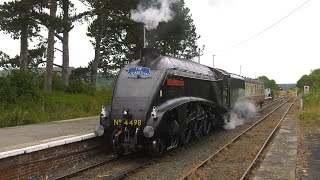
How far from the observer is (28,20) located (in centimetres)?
2047

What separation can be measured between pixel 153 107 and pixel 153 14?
5.14m

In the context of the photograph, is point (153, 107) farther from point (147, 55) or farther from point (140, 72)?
point (147, 55)

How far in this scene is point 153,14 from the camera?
550 inches

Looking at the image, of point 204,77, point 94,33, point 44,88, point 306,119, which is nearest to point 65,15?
point 44,88

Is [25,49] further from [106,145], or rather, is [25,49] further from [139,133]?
[139,133]

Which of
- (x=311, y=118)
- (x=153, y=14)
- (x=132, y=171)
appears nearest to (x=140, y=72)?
(x=132, y=171)

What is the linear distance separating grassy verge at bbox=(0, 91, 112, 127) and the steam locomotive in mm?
6637

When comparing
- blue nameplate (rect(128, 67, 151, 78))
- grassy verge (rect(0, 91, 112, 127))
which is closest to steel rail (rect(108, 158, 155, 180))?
blue nameplate (rect(128, 67, 151, 78))

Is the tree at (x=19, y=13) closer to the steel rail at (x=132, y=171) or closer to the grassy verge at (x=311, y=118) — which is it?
the steel rail at (x=132, y=171)

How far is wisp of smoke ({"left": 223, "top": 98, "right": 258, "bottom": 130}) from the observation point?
763 inches

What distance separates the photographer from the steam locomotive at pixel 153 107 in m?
9.94

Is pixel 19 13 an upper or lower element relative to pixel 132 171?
upper

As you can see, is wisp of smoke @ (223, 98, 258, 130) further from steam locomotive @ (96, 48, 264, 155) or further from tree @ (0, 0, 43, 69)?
tree @ (0, 0, 43, 69)

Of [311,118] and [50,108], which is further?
[311,118]
